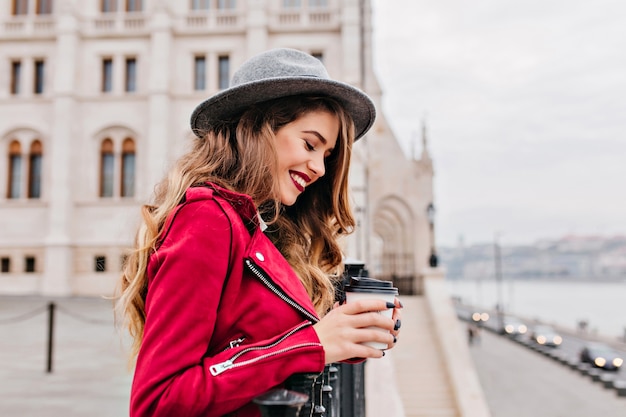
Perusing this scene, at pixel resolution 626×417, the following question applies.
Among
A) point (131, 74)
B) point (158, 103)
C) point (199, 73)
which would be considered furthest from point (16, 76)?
point (199, 73)

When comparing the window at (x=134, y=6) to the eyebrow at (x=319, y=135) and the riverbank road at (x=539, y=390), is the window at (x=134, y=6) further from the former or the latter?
the eyebrow at (x=319, y=135)

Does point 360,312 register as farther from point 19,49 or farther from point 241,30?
point 19,49

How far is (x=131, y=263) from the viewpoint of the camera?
159 centimetres

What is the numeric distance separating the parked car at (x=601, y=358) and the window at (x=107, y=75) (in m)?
28.1

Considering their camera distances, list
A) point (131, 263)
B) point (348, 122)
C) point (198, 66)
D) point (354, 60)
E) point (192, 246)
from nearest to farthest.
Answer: point (192, 246) → point (131, 263) → point (348, 122) → point (354, 60) → point (198, 66)

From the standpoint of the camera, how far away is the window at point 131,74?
24969 mm

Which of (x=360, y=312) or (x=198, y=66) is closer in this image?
(x=360, y=312)

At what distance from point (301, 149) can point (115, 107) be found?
25.2 meters

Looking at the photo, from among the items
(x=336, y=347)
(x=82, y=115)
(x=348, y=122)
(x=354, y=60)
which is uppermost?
(x=354, y=60)

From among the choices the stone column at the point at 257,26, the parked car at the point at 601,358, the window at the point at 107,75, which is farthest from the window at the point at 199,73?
the parked car at the point at 601,358

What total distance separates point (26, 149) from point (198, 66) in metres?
9.17

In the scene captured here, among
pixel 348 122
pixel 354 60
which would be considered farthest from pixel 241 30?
pixel 348 122

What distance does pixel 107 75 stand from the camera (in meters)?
25.1

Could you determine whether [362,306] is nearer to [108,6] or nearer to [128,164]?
[128,164]
